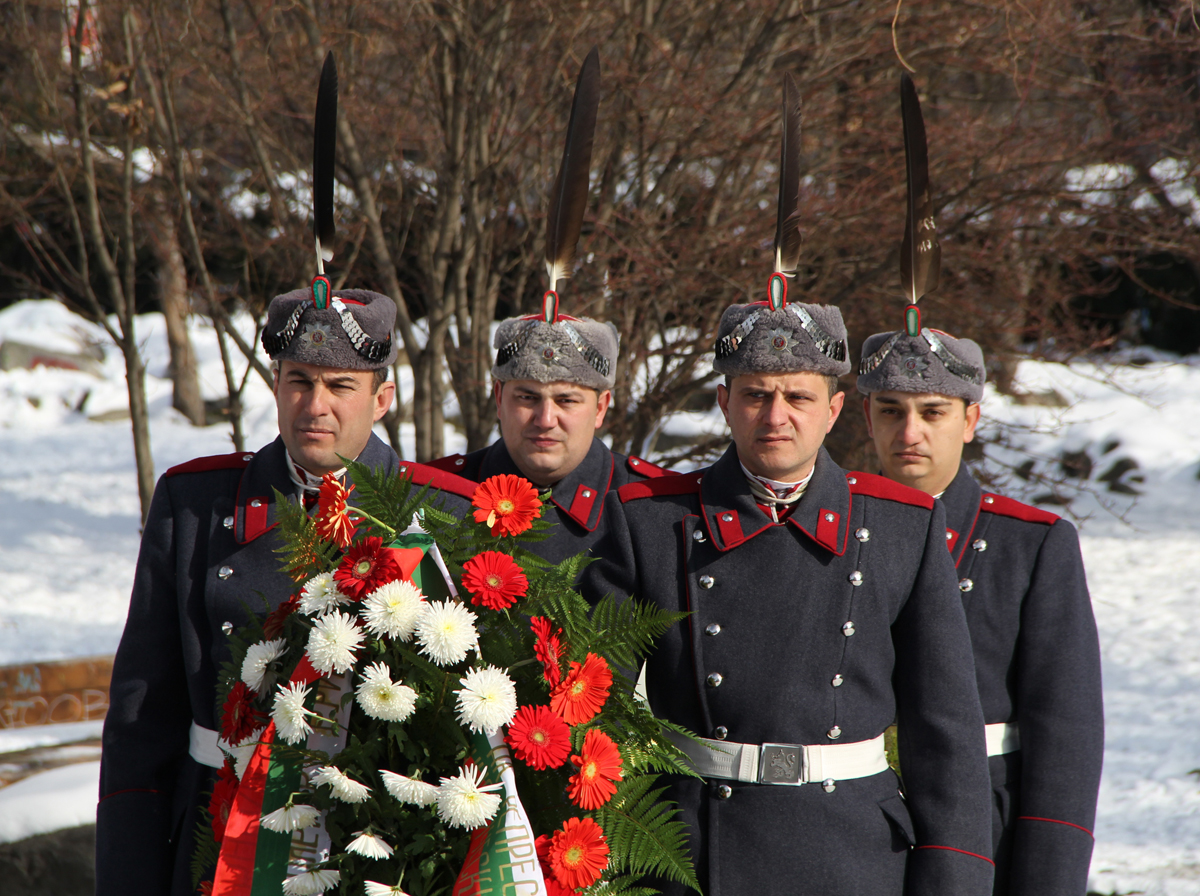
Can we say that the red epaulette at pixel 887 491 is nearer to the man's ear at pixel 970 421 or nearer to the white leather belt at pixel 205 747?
the man's ear at pixel 970 421

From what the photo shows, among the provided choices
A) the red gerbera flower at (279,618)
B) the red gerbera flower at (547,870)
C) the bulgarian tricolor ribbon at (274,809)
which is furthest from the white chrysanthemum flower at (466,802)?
the red gerbera flower at (279,618)

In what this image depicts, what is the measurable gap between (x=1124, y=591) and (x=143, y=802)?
29.4 ft

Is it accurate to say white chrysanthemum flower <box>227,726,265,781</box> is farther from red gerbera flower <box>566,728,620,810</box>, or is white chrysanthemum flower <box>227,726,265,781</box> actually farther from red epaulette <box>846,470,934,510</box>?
red epaulette <box>846,470,934,510</box>

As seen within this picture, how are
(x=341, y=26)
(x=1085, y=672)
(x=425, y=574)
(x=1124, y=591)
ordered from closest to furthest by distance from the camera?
1. (x=425, y=574)
2. (x=1085, y=672)
3. (x=341, y=26)
4. (x=1124, y=591)

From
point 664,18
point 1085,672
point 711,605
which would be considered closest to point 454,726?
point 711,605

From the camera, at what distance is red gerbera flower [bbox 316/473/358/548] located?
2008 mm

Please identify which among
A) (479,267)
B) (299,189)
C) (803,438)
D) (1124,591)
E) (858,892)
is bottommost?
(1124,591)

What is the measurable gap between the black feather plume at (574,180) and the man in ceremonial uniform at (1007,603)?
2.69ft

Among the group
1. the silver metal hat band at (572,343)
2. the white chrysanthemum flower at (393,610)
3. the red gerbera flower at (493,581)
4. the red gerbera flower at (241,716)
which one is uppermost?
the silver metal hat band at (572,343)

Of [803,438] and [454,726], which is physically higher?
[803,438]

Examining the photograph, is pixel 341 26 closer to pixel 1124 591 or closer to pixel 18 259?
pixel 1124 591

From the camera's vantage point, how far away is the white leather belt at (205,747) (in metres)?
2.45

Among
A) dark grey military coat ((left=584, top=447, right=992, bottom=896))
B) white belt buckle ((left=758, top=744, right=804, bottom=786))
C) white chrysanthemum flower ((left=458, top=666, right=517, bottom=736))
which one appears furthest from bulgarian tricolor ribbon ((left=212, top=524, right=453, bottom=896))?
white belt buckle ((left=758, top=744, right=804, bottom=786))

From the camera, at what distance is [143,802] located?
8.18ft
